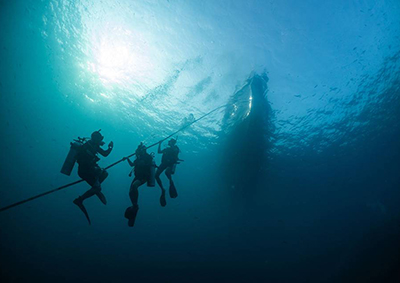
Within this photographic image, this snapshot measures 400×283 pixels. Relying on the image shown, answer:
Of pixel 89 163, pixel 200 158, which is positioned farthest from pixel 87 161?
pixel 200 158

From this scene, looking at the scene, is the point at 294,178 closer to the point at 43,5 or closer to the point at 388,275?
the point at 388,275

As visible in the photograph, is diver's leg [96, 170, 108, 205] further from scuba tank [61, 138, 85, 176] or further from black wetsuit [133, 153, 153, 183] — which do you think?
black wetsuit [133, 153, 153, 183]

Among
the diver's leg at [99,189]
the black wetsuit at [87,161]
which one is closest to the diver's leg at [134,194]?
the diver's leg at [99,189]

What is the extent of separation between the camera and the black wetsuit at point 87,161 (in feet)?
20.0

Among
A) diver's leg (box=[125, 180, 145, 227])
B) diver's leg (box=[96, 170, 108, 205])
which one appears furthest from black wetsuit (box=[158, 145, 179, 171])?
diver's leg (box=[96, 170, 108, 205])

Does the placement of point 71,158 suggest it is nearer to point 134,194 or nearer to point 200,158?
point 134,194

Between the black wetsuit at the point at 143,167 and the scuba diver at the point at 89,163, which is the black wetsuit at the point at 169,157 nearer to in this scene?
the black wetsuit at the point at 143,167

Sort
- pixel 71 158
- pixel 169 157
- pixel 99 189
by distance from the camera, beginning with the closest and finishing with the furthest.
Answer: pixel 71 158
pixel 99 189
pixel 169 157

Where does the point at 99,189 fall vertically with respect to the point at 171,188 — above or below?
below

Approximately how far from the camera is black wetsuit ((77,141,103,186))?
6.11 meters

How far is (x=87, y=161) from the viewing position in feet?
20.2

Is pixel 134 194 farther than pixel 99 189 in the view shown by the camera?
Yes

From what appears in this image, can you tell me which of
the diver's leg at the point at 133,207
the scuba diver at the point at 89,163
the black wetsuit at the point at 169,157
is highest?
the black wetsuit at the point at 169,157

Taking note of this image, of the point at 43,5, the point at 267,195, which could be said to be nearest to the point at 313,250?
the point at 267,195
